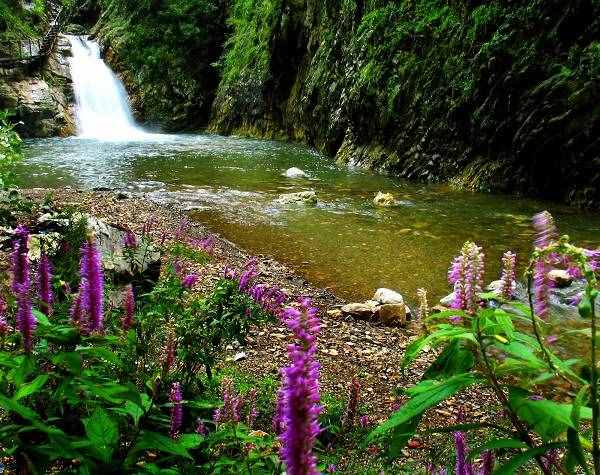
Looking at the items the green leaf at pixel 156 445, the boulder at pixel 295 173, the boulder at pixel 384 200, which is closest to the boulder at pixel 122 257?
the green leaf at pixel 156 445

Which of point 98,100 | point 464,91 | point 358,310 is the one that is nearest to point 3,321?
point 358,310

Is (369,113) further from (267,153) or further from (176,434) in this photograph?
(176,434)

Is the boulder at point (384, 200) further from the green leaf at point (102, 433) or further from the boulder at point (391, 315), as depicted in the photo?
the green leaf at point (102, 433)

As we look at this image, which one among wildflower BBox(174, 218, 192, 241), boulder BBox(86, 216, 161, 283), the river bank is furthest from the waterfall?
boulder BBox(86, 216, 161, 283)

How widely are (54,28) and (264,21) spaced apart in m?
14.2

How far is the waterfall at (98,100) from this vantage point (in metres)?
26.7

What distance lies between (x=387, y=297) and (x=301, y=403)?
16.2 ft

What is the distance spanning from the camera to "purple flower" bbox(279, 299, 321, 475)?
76cm

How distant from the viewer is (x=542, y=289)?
1.45 meters

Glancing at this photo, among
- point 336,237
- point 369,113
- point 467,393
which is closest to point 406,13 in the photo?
point 369,113

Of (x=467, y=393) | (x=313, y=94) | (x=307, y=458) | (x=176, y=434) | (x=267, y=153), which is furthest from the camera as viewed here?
(x=313, y=94)

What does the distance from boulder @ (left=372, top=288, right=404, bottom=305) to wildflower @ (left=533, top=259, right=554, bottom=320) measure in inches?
160

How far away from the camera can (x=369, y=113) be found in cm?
1584

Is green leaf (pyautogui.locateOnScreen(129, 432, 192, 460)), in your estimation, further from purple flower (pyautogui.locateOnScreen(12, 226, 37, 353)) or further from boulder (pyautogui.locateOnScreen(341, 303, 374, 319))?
boulder (pyautogui.locateOnScreen(341, 303, 374, 319))
